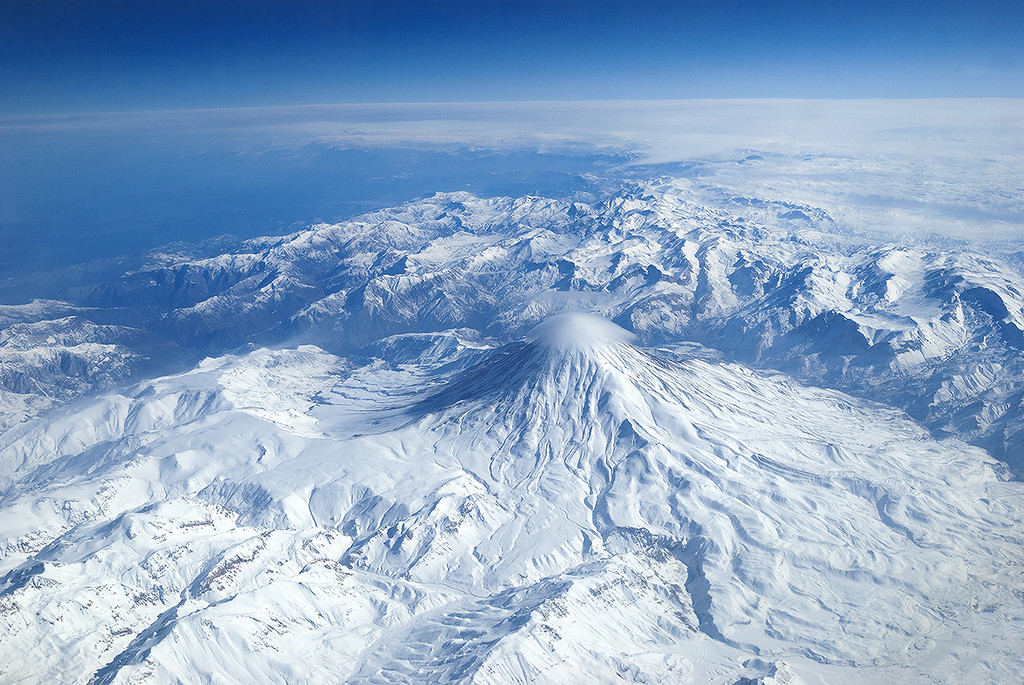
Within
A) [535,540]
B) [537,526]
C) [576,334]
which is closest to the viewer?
[535,540]

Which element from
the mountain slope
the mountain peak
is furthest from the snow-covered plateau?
the mountain peak

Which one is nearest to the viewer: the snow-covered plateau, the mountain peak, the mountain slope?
the mountain slope

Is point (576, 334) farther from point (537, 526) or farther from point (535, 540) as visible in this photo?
point (535, 540)

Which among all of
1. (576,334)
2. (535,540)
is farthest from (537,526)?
(576,334)

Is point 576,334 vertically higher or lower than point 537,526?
higher

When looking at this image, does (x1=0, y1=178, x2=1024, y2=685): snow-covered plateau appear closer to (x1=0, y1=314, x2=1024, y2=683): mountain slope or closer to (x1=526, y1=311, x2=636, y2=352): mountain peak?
(x1=0, y1=314, x2=1024, y2=683): mountain slope

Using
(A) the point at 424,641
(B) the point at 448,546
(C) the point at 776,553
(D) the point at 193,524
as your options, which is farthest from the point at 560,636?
(D) the point at 193,524

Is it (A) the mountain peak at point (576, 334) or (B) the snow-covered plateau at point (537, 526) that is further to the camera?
(A) the mountain peak at point (576, 334)

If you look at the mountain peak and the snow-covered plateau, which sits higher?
the mountain peak

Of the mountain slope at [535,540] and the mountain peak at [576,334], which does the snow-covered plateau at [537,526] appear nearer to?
the mountain slope at [535,540]

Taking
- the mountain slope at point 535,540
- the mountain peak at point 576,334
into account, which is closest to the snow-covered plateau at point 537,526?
the mountain slope at point 535,540

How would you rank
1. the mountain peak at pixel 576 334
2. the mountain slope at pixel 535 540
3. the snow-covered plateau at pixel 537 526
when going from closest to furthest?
the mountain slope at pixel 535 540 < the snow-covered plateau at pixel 537 526 < the mountain peak at pixel 576 334
